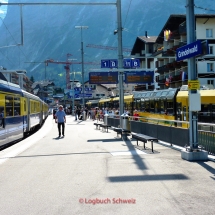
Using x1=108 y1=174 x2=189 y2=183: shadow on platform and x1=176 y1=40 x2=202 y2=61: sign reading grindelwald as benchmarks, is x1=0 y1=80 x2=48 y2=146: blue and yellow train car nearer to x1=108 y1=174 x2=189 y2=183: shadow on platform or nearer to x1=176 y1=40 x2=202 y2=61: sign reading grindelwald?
x1=108 y1=174 x2=189 y2=183: shadow on platform

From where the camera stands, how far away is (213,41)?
45.6 metres

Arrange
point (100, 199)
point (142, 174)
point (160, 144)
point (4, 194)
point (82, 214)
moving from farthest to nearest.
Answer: point (160, 144) → point (142, 174) → point (4, 194) → point (100, 199) → point (82, 214)

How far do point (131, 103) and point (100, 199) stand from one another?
28.3 metres

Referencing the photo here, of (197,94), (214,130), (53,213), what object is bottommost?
(53,213)

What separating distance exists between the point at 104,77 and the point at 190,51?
1009cm

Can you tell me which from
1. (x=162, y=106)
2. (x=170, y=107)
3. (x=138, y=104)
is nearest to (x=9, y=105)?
(x=170, y=107)

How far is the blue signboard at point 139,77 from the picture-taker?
2016 cm

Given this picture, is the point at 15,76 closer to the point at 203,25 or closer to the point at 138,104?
the point at 203,25

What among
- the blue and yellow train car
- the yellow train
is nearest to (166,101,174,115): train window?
the yellow train

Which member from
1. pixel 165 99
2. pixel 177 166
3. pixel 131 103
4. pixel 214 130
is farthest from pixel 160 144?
pixel 131 103

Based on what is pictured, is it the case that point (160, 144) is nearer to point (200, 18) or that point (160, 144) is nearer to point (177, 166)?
point (177, 166)

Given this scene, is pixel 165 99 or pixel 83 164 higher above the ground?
pixel 165 99

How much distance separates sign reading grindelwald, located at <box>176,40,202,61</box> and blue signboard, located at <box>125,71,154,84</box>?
32.4 feet

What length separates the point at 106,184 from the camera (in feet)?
22.5
